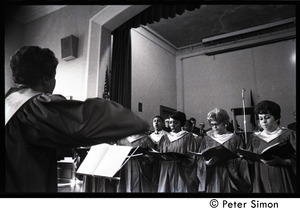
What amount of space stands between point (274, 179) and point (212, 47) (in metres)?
1.17

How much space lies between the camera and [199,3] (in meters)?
1.68

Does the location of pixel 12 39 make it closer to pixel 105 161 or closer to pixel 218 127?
pixel 105 161

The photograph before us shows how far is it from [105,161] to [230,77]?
151 cm

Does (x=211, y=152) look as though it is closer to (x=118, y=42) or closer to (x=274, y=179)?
(x=274, y=179)

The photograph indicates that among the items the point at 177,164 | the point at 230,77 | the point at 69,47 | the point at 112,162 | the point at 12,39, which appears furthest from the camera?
the point at 230,77

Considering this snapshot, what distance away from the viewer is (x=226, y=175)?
2025 mm

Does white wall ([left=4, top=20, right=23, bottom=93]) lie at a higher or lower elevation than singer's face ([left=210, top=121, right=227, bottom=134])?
higher

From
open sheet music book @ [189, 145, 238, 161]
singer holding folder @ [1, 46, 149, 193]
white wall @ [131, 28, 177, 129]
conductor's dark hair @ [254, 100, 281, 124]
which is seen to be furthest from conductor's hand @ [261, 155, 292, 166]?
singer holding folder @ [1, 46, 149, 193]

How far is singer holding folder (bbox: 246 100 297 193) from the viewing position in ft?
5.74

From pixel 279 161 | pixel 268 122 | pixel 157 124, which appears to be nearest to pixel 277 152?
pixel 279 161

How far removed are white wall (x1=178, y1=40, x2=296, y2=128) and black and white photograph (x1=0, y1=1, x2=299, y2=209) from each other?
1cm

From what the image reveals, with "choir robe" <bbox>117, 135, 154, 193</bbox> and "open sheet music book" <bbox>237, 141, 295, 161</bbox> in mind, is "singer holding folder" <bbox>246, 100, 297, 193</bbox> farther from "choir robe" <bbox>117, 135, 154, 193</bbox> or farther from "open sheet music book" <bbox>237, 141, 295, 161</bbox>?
"choir robe" <bbox>117, 135, 154, 193</bbox>

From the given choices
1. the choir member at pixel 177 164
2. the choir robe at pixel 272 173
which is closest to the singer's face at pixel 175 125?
the choir member at pixel 177 164

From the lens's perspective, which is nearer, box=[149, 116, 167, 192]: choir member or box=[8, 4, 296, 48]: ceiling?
box=[8, 4, 296, 48]: ceiling
